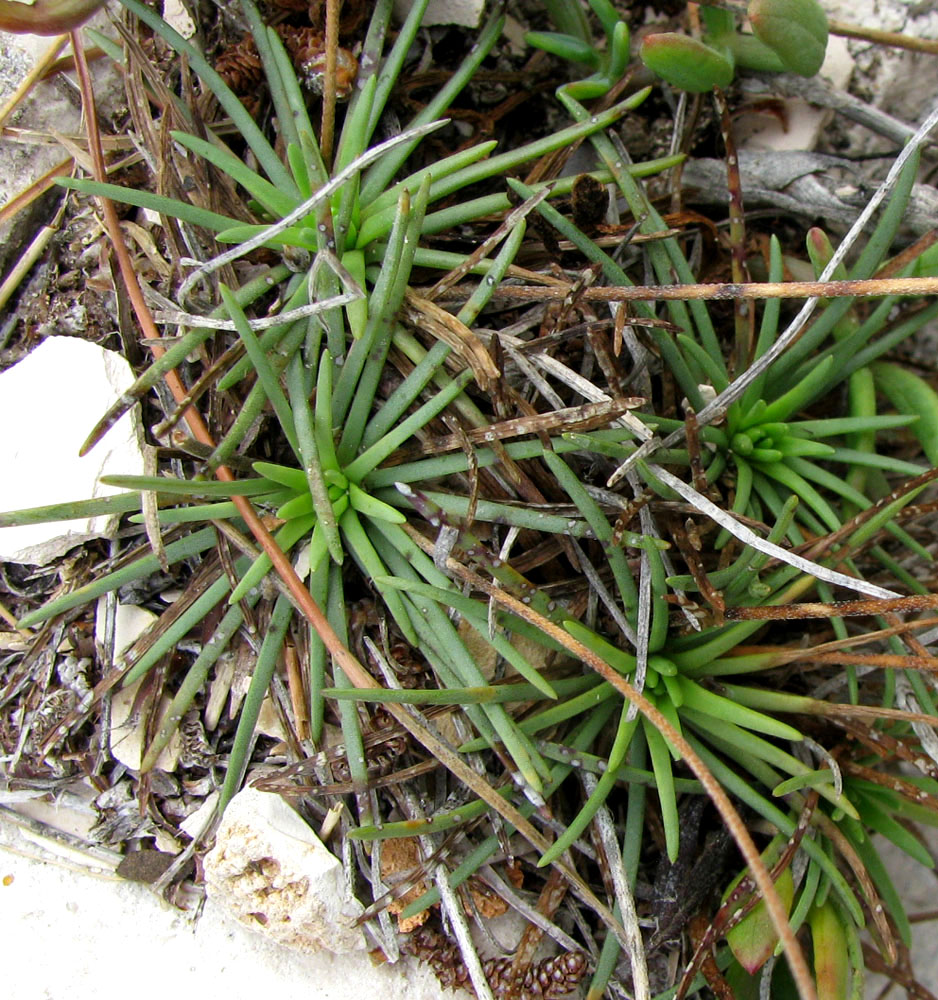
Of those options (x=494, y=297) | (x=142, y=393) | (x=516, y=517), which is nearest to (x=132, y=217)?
(x=142, y=393)

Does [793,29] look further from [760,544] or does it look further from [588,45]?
[760,544]

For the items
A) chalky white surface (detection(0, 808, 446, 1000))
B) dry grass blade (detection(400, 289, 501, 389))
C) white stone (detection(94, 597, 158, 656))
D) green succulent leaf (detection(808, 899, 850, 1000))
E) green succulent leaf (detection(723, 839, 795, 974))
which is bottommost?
chalky white surface (detection(0, 808, 446, 1000))

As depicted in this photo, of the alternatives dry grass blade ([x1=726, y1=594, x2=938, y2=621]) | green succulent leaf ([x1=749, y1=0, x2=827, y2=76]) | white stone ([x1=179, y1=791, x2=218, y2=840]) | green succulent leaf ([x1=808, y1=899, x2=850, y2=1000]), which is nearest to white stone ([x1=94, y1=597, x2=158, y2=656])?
white stone ([x1=179, y1=791, x2=218, y2=840])

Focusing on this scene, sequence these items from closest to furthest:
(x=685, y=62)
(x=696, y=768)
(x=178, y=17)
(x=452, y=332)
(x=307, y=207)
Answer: (x=696, y=768) < (x=307, y=207) < (x=452, y=332) < (x=685, y=62) < (x=178, y=17)

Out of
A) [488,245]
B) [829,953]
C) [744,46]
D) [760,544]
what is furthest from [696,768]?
[744,46]

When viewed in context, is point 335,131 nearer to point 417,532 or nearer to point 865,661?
point 417,532

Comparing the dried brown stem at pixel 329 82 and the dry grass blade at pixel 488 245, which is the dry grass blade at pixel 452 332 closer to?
the dry grass blade at pixel 488 245

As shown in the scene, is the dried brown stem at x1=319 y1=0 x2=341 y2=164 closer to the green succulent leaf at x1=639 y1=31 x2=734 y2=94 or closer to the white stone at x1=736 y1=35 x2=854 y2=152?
the green succulent leaf at x1=639 y1=31 x2=734 y2=94

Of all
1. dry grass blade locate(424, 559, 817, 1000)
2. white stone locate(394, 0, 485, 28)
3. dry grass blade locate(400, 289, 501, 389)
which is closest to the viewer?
dry grass blade locate(424, 559, 817, 1000)
